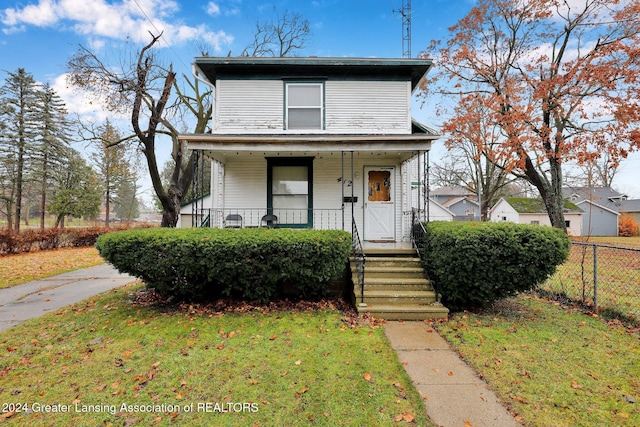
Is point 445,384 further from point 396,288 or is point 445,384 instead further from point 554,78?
point 554,78

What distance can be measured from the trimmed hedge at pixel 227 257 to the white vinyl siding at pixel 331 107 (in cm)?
427

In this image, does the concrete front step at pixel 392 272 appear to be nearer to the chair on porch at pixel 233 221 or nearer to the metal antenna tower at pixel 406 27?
the chair on porch at pixel 233 221

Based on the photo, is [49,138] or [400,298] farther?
[49,138]

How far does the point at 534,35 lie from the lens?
1658 cm

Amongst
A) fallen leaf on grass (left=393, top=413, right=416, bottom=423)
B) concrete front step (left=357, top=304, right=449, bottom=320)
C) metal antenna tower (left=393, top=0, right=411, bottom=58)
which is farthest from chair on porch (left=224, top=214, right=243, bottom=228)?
metal antenna tower (left=393, top=0, right=411, bottom=58)

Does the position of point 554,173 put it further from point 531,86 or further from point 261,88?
point 261,88

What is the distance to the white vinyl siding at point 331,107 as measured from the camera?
→ 8.70 metres

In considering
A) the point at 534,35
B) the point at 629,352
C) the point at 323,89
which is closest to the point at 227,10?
the point at 323,89

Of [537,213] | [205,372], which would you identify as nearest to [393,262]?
[205,372]

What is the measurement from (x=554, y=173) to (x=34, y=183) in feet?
132

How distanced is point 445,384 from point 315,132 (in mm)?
7166

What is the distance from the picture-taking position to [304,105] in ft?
29.0

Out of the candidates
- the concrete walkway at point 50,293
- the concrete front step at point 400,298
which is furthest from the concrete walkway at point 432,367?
the concrete front step at point 400,298

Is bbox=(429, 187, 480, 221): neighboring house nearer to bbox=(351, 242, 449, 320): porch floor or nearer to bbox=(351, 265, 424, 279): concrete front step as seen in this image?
bbox=(351, 242, 449, 320): porch floor
